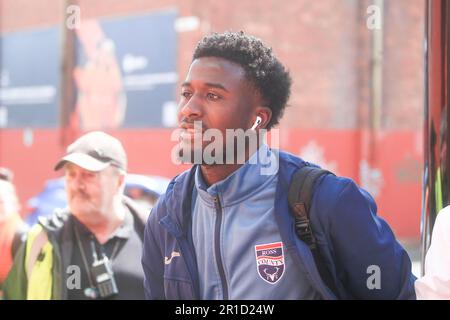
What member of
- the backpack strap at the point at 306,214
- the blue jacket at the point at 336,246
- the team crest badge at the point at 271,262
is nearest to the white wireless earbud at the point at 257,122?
the blue jacket at the point at 336,246

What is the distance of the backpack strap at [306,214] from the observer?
205 cm

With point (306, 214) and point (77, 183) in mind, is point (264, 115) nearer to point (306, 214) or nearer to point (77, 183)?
point (306, 214)

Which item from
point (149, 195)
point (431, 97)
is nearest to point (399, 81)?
point (149, 195)

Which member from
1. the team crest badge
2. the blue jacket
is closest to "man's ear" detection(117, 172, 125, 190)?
the blue jacket

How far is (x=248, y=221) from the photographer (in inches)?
85.3

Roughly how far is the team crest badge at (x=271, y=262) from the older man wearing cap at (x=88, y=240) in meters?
1.09

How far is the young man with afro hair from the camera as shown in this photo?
2068 millimetres

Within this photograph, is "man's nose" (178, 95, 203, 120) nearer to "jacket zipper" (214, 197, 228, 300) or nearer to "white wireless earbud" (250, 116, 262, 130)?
"white wireless earbud" (250, 116, 262, 130)

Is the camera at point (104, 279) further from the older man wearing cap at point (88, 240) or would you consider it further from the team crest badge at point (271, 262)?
the team crest badge at point (271, 262)

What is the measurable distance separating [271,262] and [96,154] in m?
1.36

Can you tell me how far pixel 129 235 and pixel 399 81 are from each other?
9.56 m

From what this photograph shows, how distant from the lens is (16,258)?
3303 mm

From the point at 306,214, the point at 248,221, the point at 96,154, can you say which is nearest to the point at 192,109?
the point at 248,221
